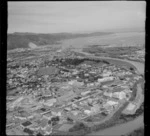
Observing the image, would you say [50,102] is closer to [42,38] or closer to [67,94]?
[67,94]

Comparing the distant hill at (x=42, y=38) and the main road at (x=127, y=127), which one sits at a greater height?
the distant hill at (x=42, y=38)

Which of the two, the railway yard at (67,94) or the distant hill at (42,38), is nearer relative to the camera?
the railway yard at (67,94)

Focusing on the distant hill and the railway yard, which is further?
the distant hill

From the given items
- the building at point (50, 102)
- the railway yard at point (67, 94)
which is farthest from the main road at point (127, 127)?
the building at point (50, 102)

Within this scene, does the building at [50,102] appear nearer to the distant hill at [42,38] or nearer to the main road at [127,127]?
the main road at [127,127]

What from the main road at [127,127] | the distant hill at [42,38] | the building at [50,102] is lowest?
the main road at [127,127]

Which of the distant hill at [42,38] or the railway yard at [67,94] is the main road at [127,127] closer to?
the railway yard at [67,94]

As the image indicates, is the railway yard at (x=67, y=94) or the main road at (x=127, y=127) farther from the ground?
the railway yard at (x=67, y=94)

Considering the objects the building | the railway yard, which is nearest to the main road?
the railway yard

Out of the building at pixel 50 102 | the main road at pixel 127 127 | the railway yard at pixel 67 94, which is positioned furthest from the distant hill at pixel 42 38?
the building at pixel 50 102

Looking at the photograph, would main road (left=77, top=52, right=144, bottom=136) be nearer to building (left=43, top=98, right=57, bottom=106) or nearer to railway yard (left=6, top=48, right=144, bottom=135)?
railway yard (left=6, top=48, right=144, bottom=135)
